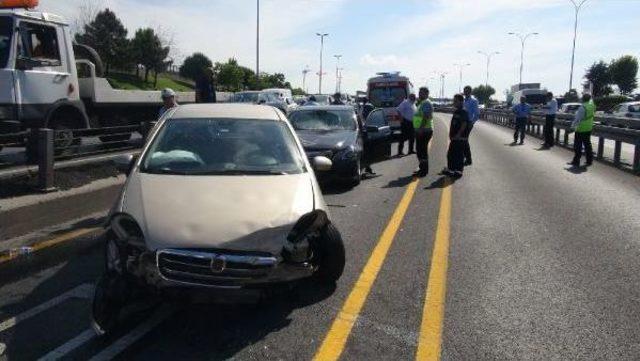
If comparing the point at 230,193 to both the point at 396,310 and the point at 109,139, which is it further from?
the point at 109,139

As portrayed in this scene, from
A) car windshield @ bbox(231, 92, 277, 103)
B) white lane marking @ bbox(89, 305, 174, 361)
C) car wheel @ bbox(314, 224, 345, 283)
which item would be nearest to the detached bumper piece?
white lane marking @ bbox(89, 305, 174, 361)

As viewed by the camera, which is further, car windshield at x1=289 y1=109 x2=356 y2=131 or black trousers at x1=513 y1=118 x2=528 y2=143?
black trousers at x1=513 y1=118 x2=528 y2=143

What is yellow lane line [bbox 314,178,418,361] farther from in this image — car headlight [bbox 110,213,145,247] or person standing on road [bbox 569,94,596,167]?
person standing on road [bbox 569,94,596,167]

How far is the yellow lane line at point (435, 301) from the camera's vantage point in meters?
3.72

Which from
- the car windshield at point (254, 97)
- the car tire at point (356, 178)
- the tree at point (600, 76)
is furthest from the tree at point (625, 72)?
the car tire at point (356, 178)

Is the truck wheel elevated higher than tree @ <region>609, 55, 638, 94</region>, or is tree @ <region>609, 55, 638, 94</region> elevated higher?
tree @ <region>609, 55, 638, 94</region>

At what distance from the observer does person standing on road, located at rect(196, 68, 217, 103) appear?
11242 mm

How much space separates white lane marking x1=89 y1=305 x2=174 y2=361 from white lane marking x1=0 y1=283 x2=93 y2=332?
2.40 feet

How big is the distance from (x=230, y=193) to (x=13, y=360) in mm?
1759

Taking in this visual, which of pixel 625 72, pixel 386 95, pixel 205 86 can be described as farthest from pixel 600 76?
pixel 205 86

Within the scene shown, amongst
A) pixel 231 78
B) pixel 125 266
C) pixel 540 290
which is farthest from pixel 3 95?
pixel 231 78

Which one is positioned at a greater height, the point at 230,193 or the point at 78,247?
the point at 230,193

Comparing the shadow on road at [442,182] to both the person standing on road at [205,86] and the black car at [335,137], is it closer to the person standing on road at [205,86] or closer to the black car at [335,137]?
the black car at [335,137]

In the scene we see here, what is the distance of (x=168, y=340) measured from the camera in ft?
12.4
